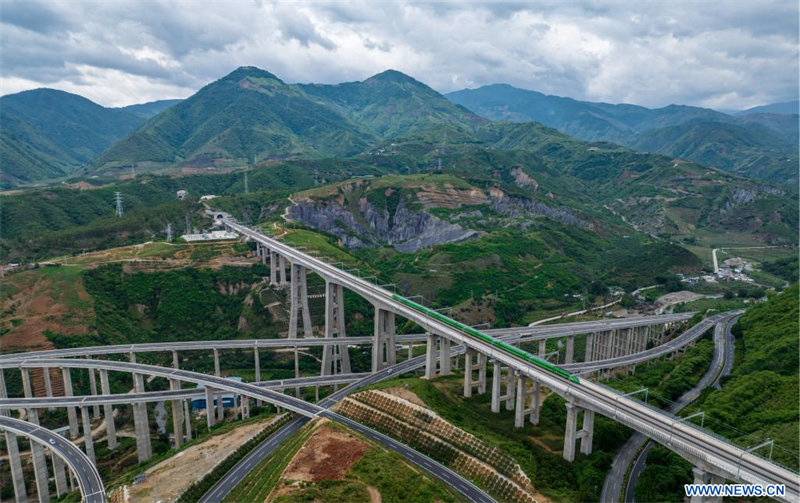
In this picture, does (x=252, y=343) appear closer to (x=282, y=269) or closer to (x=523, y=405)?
(x=282, y=269)

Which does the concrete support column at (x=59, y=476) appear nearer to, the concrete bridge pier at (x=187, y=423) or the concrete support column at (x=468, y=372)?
the concrete bridge pier at (x=187, y=423)

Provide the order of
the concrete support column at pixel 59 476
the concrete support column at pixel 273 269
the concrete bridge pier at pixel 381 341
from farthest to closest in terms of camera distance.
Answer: the concrete support column at pixel 273 269 → the concrete bridge pier at pixel 381 341 → the concrete support column at pixel 59 476

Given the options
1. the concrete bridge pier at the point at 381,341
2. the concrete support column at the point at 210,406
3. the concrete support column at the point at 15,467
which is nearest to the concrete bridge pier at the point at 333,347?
the concrete bridge pier at the point at 381,341

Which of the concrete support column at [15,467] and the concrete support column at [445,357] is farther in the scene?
the concrete support column at [445,357]

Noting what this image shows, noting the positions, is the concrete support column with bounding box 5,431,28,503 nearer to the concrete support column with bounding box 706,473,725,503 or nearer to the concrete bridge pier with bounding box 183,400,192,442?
the concrete bridge pier with bounding box 183,400,192,442

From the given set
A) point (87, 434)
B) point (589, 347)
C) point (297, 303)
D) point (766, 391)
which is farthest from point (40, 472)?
point (766, 391)
